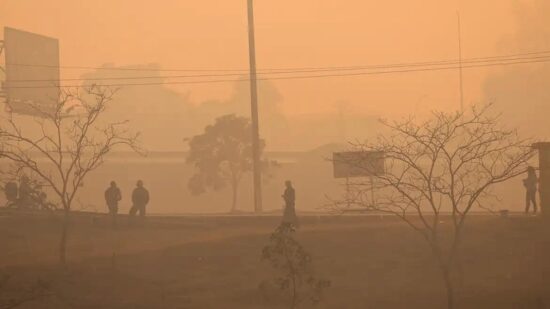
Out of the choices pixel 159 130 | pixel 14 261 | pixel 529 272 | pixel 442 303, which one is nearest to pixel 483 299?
pixel 442 303

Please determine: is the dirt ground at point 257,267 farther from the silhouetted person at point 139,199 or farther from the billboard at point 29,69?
the billboard at point 29,69

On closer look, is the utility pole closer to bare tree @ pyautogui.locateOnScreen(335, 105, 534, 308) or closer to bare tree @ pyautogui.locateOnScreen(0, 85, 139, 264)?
bare tree @ pyautogui.locateOnScreen(0, 85, 139, 264)

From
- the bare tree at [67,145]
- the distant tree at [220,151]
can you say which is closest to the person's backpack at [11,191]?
the bare tree at [67,145]

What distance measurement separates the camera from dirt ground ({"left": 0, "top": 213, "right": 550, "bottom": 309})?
56.6 ft

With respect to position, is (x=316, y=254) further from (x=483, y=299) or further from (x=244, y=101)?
(x=244, y=101)

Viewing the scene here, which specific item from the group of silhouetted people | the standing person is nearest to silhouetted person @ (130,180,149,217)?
the group of silhouetted people

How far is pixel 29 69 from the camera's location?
Result: 50.5 meters

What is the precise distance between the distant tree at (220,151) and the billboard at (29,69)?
12.8 m

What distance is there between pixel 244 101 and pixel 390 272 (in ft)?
299

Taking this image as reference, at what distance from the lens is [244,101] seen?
362 feet

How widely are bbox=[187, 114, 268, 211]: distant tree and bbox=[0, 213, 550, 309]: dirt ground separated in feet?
107

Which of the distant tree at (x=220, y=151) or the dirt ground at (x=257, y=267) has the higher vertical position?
the distant tree at (x=220, y=151)

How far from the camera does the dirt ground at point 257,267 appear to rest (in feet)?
56.6

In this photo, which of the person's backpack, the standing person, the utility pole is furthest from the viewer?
the utility pole
